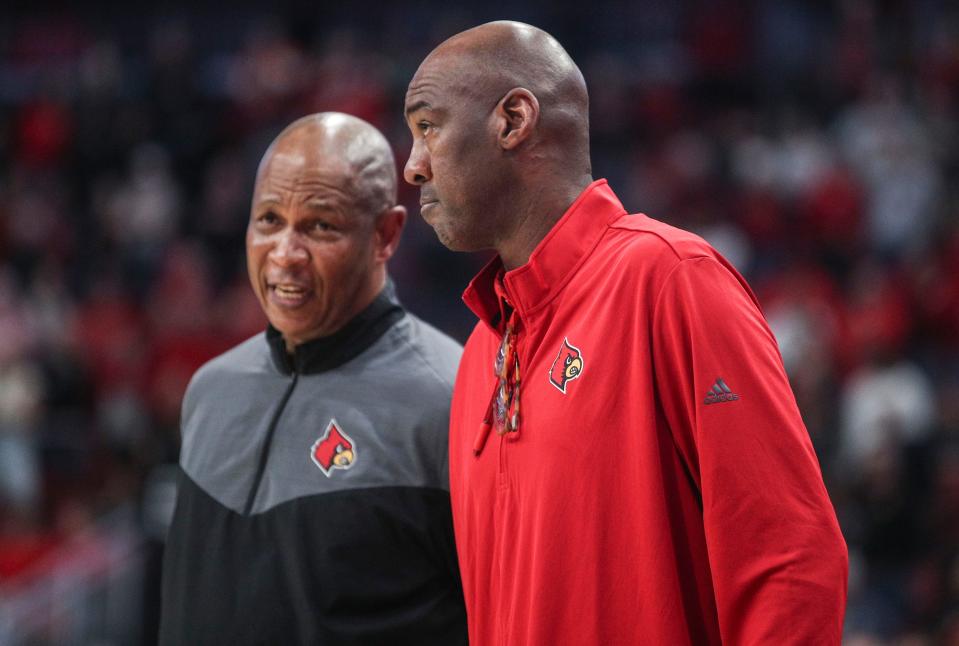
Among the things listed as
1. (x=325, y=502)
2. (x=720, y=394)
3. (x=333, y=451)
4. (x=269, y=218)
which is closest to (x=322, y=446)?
(x=333, y=451)

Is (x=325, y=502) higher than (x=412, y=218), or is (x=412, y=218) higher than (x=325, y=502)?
(x=325, y=502)

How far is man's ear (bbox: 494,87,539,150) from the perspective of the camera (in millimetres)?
2307

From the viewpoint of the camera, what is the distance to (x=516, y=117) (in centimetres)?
232

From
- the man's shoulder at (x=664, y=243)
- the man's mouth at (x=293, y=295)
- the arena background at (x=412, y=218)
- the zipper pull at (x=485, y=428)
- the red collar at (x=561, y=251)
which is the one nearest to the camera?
the man's shoulder at (x=664, y=243)

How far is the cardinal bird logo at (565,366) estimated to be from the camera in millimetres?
2176

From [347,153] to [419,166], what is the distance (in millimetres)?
678

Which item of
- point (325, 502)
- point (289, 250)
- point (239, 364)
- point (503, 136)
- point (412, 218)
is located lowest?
point (412, 218)

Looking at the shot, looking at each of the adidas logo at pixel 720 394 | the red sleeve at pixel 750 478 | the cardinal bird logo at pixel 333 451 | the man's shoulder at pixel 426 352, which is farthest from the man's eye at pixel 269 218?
the adidas logo at pixel 720 394

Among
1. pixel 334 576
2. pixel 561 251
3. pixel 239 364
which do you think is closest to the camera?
pixel 561 251

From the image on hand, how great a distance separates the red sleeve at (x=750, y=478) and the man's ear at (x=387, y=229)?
119 centimetres

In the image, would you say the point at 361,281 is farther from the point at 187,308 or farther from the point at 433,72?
the point at 187,308

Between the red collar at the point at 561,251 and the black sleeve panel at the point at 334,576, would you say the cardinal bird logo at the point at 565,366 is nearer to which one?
the red collar at the point at 561,251

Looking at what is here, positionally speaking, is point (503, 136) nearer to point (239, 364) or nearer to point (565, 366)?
point (565, 366)

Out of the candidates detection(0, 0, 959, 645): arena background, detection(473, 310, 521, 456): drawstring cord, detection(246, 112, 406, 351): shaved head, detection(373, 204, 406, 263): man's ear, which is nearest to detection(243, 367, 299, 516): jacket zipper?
detection(246, 112, 406, 351): shaved head
